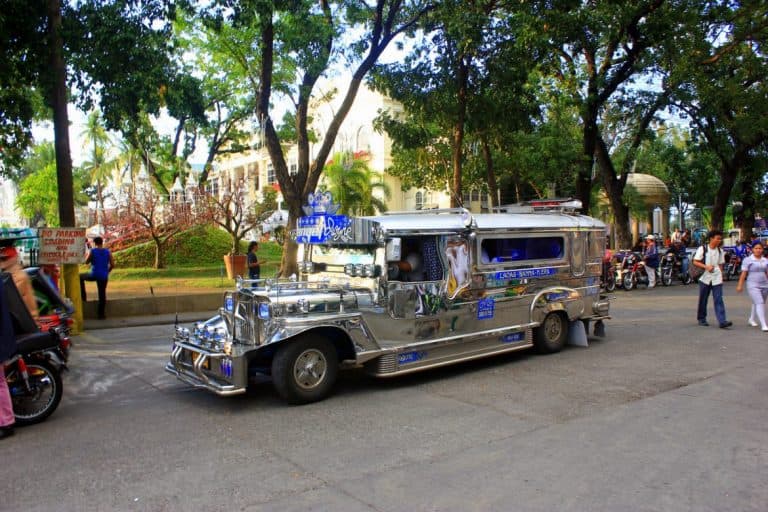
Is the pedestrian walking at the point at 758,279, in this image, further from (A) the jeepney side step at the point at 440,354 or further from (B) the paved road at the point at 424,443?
(A) the jeepney side step at the point at 440,354

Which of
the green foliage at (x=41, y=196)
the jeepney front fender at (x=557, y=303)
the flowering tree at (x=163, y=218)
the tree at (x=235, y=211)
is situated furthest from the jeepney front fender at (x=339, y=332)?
the green foliage at (x=41, y=196)

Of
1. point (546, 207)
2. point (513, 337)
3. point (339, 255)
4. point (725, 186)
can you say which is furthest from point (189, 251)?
point (725, 186)

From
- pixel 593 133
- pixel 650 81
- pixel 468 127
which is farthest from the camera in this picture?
pixel 650 81

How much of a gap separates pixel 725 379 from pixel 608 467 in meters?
3.78

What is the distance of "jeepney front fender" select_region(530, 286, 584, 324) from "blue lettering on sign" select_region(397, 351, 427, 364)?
2.20 m

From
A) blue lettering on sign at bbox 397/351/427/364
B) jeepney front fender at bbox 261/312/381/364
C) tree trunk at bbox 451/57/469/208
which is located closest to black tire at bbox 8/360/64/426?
jeepney front fender at bbox 261/312/381/364

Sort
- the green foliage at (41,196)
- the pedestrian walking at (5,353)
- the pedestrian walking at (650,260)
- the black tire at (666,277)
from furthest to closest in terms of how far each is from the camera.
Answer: the green foliage at (41,196) < the black tire at (666,277) < the pedestrian walking at (650,260) < the pedestrian walking at (5,353)

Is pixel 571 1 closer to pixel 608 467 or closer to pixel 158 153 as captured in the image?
pixel 608 467

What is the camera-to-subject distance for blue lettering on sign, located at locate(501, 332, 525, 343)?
341 inches

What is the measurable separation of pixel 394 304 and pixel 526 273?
8.18 ft

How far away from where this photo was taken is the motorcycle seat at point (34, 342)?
601 centimetres

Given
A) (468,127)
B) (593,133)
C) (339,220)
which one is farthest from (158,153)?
(339,220)

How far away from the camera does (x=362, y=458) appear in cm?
511

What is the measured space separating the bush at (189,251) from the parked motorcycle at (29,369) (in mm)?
18518
